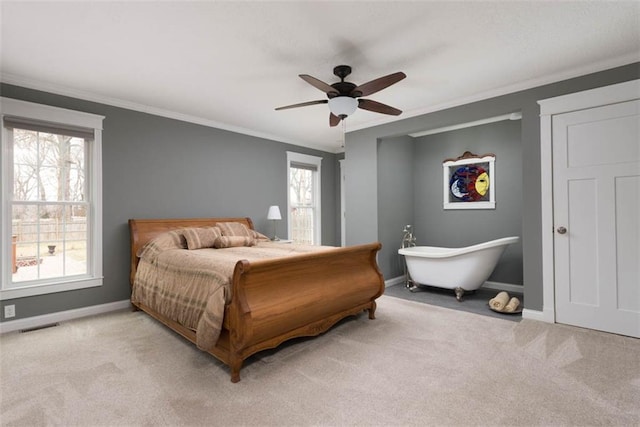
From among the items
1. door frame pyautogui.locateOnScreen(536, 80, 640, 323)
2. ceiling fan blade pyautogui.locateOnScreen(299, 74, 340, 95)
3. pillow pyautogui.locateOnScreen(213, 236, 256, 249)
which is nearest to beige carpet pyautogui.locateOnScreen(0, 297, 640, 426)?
door frame pyautogui.locateOnScreen(536, 80, 640, 323)

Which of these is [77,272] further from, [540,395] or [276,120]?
[540,395]

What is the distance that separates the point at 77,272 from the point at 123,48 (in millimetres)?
2504

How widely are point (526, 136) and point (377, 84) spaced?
1904 millimetres

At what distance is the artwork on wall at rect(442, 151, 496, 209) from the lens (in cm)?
486

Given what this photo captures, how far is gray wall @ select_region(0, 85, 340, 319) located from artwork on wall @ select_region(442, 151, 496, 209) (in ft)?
9.48

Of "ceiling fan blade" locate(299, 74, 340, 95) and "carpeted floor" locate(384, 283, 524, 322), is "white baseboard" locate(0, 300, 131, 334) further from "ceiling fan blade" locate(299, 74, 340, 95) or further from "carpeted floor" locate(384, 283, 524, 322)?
"carpeted floor" locate(384, 283, 524, 322)

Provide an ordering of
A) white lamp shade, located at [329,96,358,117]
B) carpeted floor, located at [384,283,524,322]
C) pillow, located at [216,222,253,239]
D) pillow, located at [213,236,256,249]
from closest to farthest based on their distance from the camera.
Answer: white lamp shade, located at [329,96,358,117] < carpeted floor, located at [384,283,524,322] < pillow, located at [213,236,256,249] < pillow, located at [216,222,253,239]

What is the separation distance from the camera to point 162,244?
360 centimetres

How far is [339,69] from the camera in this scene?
282cm

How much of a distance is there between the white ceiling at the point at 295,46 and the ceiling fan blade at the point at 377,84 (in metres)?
0.30

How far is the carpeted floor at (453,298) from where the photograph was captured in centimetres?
363

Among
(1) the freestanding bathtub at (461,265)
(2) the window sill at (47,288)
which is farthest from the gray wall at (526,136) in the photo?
(2) the window sill at (47,288)

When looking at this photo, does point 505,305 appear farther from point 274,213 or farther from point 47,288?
point 47,288

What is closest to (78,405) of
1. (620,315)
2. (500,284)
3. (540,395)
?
(540,395)
